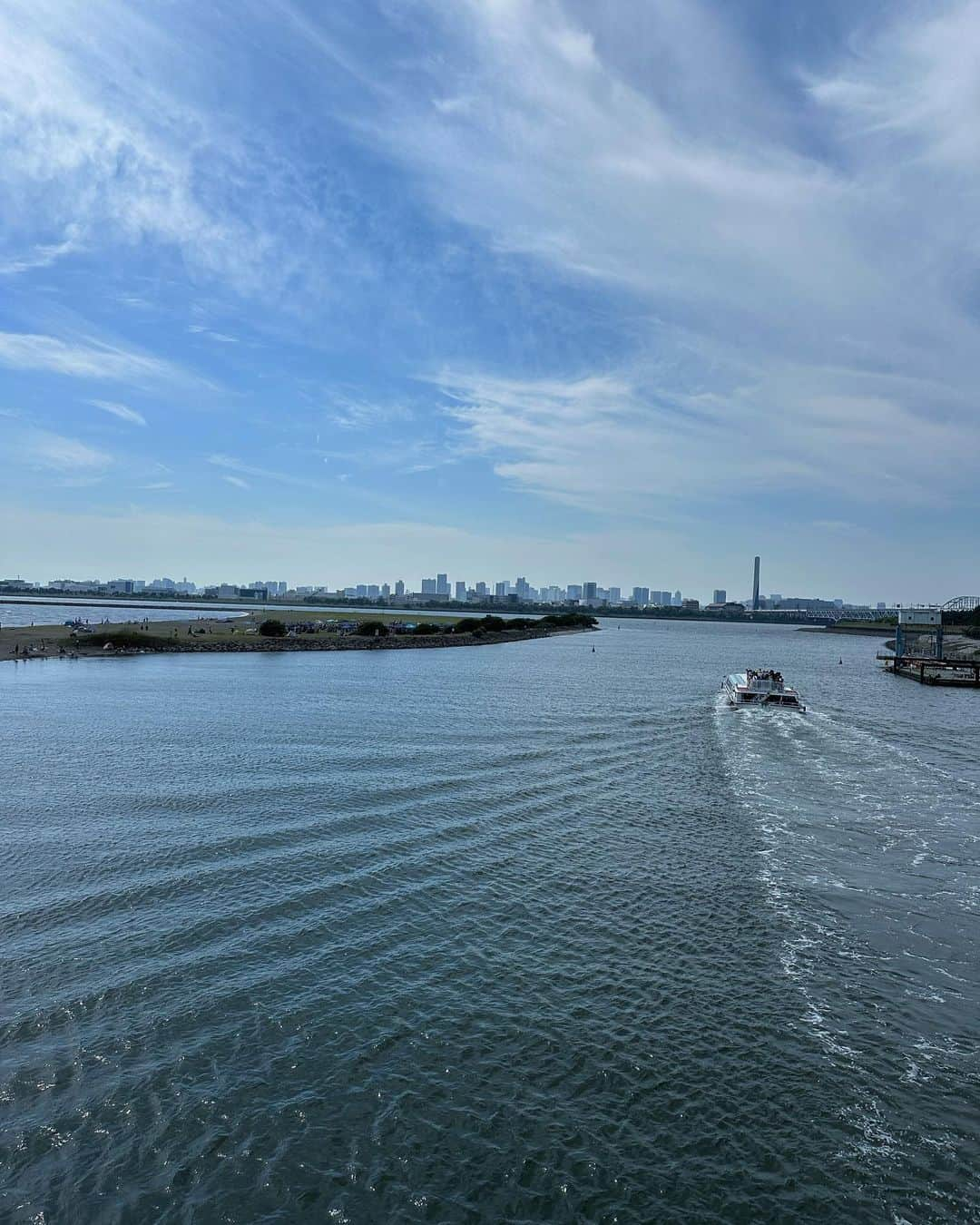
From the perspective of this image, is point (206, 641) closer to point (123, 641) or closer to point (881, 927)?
point (123, 641)

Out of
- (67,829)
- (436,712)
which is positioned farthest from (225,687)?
(67,829)

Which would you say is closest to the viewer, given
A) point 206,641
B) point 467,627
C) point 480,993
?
point 480,993

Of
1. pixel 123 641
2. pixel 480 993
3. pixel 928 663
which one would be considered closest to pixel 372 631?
pixel 123 641

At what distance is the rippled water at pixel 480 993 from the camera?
408 inches

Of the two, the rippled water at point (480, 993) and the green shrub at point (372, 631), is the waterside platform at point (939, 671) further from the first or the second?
the green shrub at point (372, 631)

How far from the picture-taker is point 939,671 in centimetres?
9144

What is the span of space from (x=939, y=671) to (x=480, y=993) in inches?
3689

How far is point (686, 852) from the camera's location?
2362 centimetres

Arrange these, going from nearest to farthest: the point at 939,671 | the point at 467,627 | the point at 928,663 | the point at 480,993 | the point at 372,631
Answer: the point at 480,993, the point at 939,671, the point at 928,663, the point at 372,631, the point at 467,627

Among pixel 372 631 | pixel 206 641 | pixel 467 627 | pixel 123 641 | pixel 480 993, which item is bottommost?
pixel 480 993

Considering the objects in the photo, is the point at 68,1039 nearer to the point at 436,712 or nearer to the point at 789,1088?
the point at 789,1088

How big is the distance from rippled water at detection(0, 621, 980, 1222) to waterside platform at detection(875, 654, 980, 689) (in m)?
56.3

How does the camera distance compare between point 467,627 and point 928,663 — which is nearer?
point 928,663

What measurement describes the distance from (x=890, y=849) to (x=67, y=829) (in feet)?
84.6
